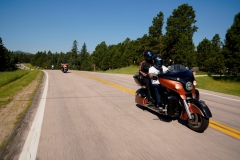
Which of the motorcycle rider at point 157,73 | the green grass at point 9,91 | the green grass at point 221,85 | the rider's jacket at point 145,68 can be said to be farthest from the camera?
the green grass at point 221,85

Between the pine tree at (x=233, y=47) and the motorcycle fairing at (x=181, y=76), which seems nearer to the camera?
the motorcycle fairing at (x=181, y=76)

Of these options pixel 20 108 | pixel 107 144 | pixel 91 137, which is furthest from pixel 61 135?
pixel 20 108

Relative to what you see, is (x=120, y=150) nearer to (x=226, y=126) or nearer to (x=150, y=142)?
(x=150, y=142)

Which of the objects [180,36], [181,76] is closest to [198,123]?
[181,76]

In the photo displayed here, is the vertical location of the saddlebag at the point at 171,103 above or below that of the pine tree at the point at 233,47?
below

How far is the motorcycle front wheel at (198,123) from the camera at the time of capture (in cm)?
444

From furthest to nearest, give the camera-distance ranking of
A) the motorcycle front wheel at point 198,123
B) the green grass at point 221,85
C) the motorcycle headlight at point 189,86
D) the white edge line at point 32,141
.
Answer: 1. the green grass at point 221,85
2. the motorcycle headlight at point 189,86
3. the motorcycle front wheel at point 198,123
4. the white edge line at point 32,141

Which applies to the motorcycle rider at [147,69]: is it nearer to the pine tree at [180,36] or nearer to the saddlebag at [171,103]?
the saddlebag at [171,103]

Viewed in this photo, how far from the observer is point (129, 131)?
470 centimetres

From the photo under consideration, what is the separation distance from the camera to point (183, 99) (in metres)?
4.71

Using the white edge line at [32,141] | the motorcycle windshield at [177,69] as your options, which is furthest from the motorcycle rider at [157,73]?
the white edge line at [32,141]

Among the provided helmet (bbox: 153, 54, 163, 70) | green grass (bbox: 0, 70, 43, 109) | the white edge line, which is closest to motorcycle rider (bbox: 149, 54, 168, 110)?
helmet (bbox: 153, 54, 163, 70)

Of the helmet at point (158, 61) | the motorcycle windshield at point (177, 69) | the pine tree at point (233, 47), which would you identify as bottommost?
the motorcycle windshield at point (177, 69)

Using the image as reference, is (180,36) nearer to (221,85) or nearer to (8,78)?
(221,85)
